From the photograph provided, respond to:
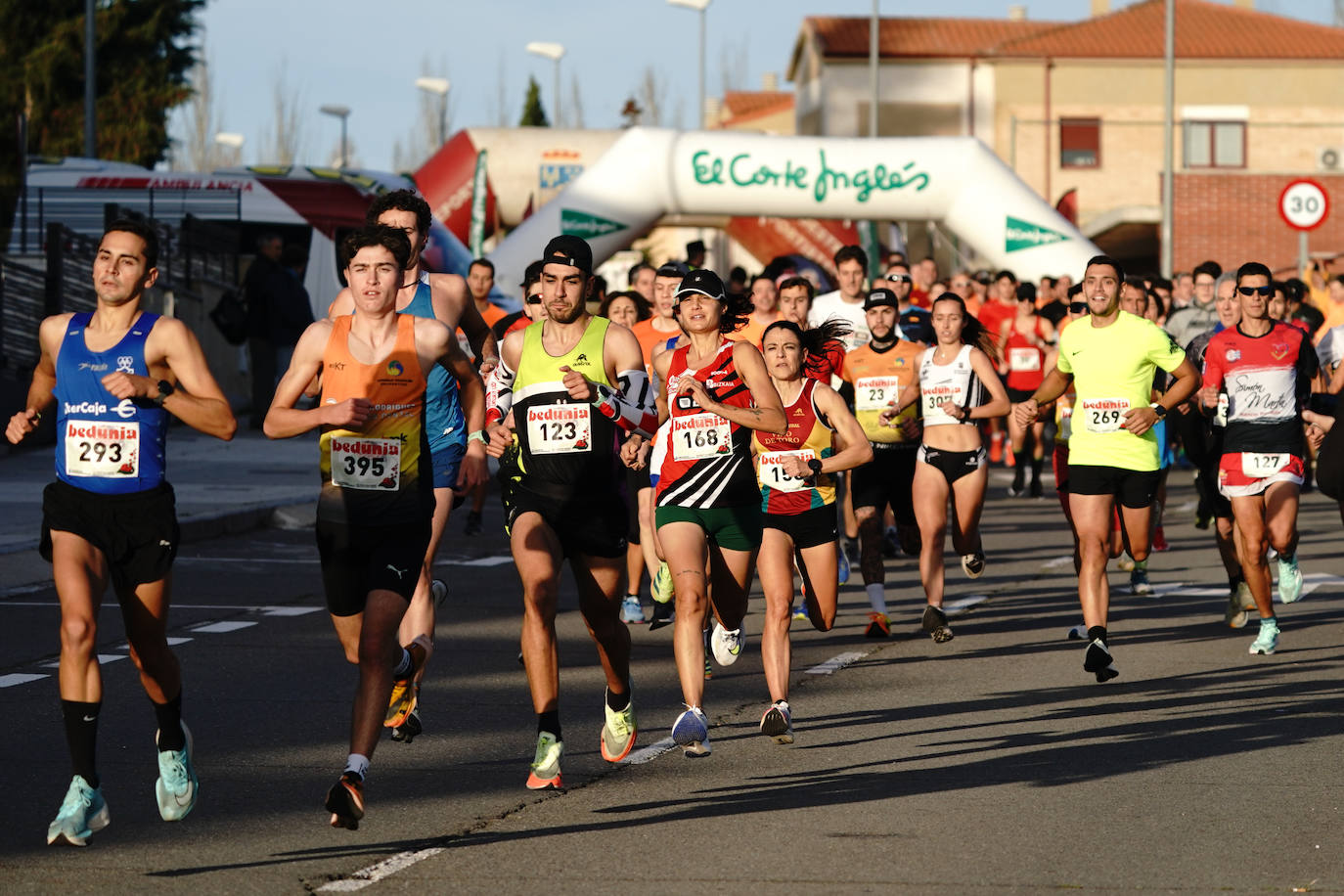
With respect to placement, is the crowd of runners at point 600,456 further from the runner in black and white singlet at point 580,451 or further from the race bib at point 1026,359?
the race bib at point 1026,359

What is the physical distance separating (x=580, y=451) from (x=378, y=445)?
999mm

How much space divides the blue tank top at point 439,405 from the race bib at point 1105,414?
11.0 feet

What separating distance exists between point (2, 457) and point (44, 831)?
660 inches

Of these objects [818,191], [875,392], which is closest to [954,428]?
[875,392]

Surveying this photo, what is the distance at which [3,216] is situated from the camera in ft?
153

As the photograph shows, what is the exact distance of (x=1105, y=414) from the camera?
10.6m

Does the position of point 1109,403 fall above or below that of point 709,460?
above

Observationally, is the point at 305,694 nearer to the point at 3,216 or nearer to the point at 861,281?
the point at 861,281

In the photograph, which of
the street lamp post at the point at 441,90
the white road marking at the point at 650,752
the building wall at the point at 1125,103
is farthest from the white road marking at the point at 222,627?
the building wall at the point at 1125,103

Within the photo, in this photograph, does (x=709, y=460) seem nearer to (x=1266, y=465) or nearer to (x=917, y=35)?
(x=1266, y=465)

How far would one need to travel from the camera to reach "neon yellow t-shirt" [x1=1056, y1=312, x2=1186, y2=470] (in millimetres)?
10555

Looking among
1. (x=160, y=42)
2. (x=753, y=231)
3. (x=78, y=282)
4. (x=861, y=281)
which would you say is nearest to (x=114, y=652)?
(x=861, y=281)

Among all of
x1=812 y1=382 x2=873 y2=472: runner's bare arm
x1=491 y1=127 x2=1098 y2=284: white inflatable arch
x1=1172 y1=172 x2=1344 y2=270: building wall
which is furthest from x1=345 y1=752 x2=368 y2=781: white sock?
x1=1172 y1=172 x2=1344 y2=270: building wall

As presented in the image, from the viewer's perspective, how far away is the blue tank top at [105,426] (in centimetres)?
670
